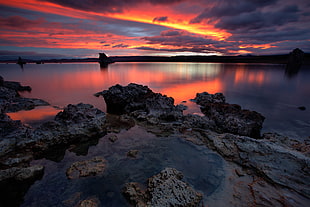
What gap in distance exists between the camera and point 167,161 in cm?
745

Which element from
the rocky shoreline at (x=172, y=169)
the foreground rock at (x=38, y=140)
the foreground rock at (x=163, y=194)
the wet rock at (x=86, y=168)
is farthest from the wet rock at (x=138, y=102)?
the foreground rock at (x=163, y=194)

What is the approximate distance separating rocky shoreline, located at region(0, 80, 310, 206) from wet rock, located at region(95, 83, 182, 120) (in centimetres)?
21

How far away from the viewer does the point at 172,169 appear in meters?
6.29

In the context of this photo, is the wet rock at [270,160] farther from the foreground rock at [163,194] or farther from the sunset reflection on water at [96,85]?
the sunset reflection on water at [96,85]

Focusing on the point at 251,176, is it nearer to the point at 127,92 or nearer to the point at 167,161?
the point at 167,161

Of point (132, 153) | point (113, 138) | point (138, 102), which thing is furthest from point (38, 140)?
point (138, 102)

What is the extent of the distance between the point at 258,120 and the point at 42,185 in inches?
515

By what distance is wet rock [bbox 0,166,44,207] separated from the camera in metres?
5.27

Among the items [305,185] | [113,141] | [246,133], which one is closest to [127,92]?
[113,141]

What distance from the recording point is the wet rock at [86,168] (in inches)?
250

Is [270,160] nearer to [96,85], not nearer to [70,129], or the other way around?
[70,129]

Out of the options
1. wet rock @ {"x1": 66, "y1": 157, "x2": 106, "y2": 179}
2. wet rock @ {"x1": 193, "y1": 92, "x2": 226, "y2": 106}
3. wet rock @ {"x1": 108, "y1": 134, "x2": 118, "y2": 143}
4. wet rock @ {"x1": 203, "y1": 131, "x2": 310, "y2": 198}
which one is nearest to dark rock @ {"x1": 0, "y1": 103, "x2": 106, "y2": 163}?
wet rock @ {"x1": 108, "y1": 134, "x2": 118, "y2": 143}

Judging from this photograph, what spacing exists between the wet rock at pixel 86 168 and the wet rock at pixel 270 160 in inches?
240

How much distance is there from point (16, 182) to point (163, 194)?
5.85 m
